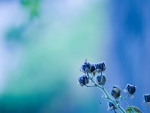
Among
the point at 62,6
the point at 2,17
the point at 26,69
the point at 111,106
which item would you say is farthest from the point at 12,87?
the point at 111,106

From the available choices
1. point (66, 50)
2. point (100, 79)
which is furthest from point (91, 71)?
point (66, 50)

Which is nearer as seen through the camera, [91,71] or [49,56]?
[91,71]

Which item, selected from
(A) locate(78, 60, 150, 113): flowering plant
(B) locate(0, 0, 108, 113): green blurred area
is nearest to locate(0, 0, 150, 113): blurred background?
(B) locate(0, 0, 108, 113): green blurred area

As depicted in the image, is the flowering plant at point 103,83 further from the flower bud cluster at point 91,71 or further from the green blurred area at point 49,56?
the green blurred area at point 49,56

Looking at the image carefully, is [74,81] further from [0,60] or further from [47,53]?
[0,60]

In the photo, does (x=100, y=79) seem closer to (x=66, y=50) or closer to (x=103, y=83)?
(x=103, y=83)

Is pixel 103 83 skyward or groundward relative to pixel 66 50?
groundward

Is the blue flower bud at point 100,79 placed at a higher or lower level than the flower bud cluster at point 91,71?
lower

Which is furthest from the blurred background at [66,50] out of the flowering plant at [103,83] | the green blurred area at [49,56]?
the flowering plant at [103,83]
